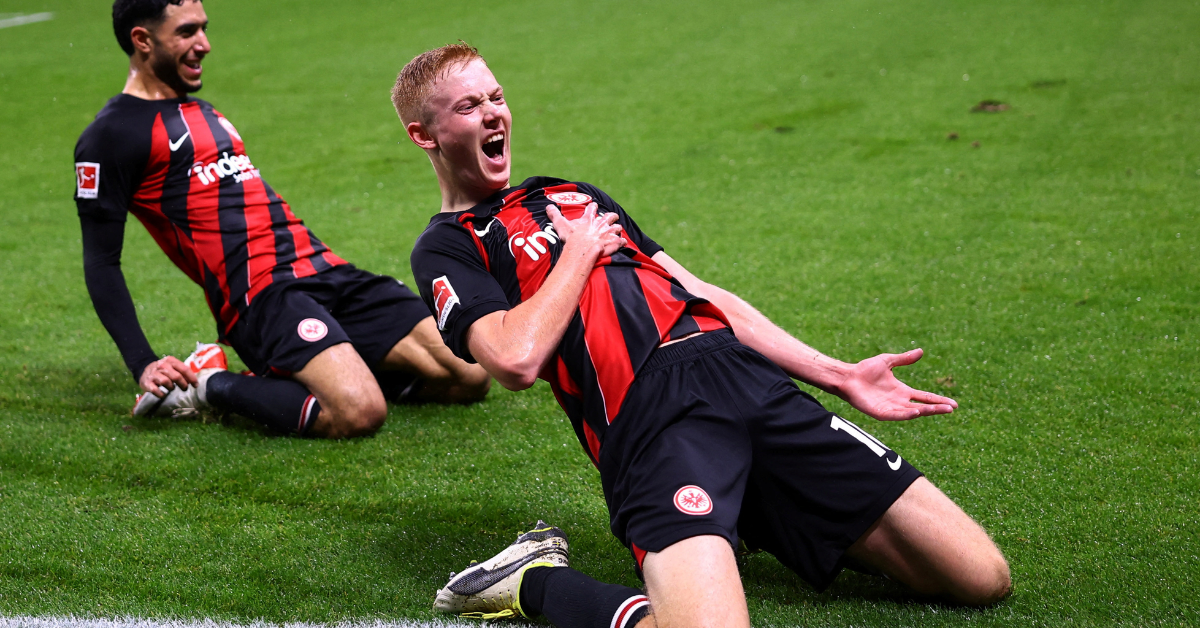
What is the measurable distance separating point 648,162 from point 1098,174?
3365mm

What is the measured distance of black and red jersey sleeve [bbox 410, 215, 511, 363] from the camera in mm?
2586

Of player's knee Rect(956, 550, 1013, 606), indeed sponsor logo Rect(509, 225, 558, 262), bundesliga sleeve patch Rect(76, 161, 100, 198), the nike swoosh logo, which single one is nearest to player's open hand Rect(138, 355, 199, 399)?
bundesliga sleeve patch Rect(76, 161, 100, 198)

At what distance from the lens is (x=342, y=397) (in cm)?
390

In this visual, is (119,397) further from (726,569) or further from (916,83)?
(916,83)

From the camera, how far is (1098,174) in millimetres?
6762

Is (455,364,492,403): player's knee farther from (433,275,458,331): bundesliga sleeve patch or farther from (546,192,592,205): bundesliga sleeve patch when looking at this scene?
(433,275,458,331): bundesliga sleeve patch

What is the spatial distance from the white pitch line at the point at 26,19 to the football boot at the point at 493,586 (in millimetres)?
16010

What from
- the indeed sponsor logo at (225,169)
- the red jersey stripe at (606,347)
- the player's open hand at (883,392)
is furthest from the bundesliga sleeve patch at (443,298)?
the indeed sponsor logo at (225,169)

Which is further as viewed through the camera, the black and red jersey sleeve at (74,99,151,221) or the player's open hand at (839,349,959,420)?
the black and red jersey sleeve at (74,99,151,221)

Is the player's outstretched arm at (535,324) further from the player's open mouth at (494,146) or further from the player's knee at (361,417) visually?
the player's knee at (361,417)

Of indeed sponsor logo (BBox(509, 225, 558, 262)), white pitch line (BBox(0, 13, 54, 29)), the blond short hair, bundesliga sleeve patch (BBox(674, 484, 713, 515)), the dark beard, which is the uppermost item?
white pitch line (BBox(0, 13, 54, 29))

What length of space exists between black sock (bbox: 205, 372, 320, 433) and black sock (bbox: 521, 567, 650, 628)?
64.2 inches

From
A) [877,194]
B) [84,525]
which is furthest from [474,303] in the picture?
[877,194]

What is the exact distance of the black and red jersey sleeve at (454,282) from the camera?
2586 mm
